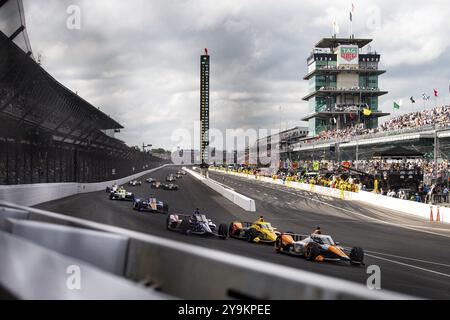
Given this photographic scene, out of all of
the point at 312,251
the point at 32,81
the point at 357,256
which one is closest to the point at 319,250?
the point at 312,251

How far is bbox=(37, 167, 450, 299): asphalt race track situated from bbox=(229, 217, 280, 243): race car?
16.3 inches

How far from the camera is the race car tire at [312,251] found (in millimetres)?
13250

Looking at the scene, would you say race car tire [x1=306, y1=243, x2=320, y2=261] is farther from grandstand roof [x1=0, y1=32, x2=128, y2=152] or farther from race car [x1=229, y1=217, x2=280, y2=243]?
grandstand roof [x1=0, y1=32, x2=128, y2=152]

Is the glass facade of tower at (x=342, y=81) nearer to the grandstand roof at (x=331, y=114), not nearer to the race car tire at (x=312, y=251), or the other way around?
the grandstand roof at (x=331, y=114)

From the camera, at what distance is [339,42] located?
119m

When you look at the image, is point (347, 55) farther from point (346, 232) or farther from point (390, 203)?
point (346, 232)

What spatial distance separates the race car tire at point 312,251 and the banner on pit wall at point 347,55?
10867 centimetres

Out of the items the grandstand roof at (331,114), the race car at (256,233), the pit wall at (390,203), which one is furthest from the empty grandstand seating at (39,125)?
the grandstand roof at (331,114)

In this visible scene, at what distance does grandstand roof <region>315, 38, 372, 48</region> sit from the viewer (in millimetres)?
118125

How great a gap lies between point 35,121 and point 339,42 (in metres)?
106

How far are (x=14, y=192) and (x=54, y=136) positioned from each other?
7418 millimetres

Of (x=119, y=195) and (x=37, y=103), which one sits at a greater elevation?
(x=37, y=103)
